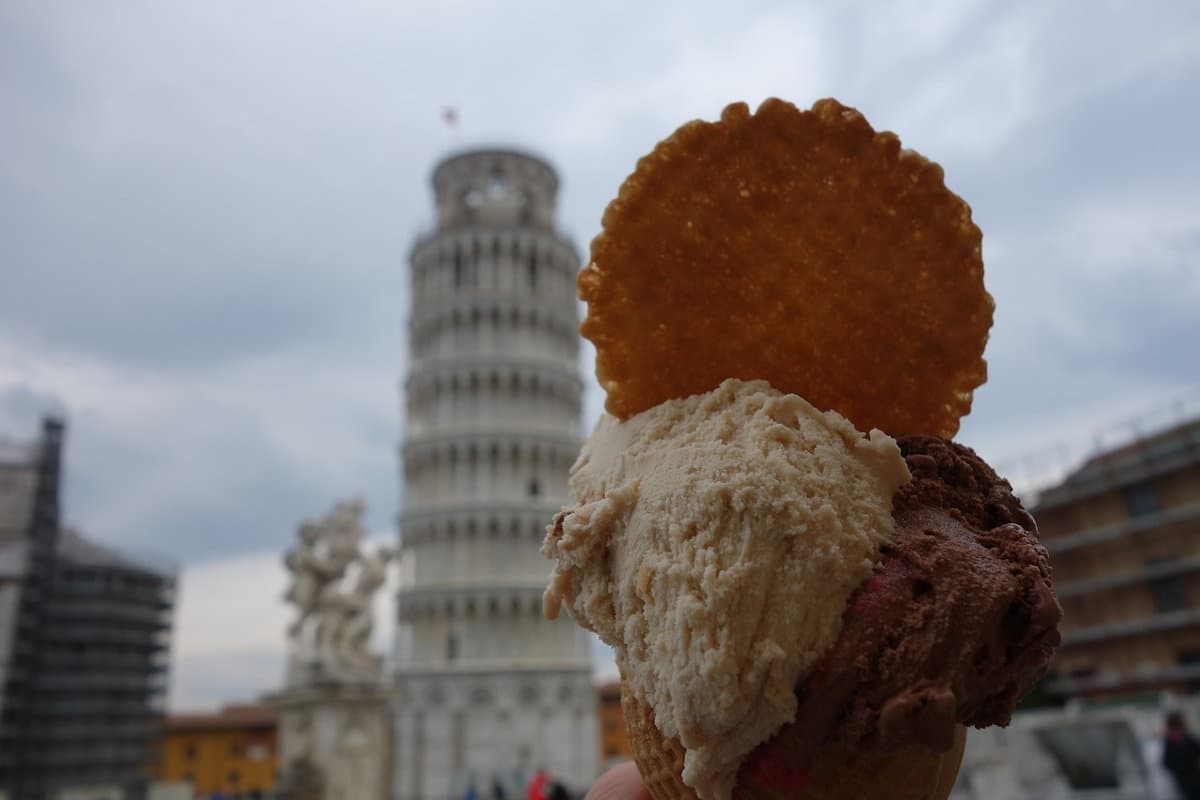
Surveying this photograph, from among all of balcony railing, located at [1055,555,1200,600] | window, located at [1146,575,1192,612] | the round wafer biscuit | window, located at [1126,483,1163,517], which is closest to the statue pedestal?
the round wafer biscuit

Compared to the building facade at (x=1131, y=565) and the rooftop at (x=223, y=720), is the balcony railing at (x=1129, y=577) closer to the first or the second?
the building facade at (x=1131, y=565)

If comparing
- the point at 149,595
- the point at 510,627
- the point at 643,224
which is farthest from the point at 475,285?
the point at 643,224

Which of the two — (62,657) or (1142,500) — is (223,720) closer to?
(62,657)

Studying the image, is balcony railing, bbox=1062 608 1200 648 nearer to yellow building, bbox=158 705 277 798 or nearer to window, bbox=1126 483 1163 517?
window, bbox=1126 483 1163 517

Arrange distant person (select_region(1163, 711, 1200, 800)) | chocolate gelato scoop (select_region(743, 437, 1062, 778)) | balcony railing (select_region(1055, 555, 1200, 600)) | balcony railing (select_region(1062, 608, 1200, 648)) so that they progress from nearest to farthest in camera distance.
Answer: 1. chocolate gelato scoop (select_region(743, 437, 1062, 778))
2. distant person (select_region(1163, 711, 1200, 800))
3. balcony railing (select_region(1062, 608, 1200, 648))
4. balcony railing (select_region(1055, 555, 1200, 600))

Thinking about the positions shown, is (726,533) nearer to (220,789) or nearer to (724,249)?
(724,249)

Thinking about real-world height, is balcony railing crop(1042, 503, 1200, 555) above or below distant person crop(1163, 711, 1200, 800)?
above

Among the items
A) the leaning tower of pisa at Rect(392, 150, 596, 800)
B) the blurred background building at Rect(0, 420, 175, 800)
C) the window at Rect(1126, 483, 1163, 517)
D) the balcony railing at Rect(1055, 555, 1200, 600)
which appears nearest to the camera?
the blurred background building at Rect(0, 420, 175, 800)
